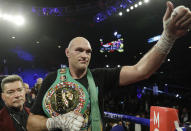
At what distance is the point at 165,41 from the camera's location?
126 centimetres

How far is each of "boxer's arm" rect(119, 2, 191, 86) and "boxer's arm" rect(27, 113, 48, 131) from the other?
790mm

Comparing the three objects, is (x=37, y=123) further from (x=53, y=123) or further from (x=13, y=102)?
(x=13, y=102)

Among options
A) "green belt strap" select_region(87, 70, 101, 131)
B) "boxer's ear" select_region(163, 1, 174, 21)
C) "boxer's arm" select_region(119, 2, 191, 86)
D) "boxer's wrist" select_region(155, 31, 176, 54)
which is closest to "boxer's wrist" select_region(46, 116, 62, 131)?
"green belt strap" select_region(87, 70, 101, 131)

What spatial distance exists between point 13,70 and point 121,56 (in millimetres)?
9842

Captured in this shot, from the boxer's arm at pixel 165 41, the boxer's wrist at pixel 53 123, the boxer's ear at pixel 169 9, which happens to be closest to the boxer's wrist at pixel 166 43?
the boxer's arm at pixel 165 41

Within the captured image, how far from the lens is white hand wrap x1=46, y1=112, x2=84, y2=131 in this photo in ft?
4.45

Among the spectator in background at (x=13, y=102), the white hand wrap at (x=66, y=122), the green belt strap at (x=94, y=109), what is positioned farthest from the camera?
the spectator in background at (x=13, y=102)

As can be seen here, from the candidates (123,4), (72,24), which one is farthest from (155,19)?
(72,24)

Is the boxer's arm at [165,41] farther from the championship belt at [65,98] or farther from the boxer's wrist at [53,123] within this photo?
the boxer's wrist at [53,123]

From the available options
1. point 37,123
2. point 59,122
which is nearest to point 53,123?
point 59,122

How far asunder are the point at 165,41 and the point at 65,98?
934 millimetres

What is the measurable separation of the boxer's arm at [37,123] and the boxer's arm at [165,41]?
31.1 inches

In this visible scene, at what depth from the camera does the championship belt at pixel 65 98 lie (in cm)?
152

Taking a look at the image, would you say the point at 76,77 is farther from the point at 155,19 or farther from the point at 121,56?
the point at 121,56
